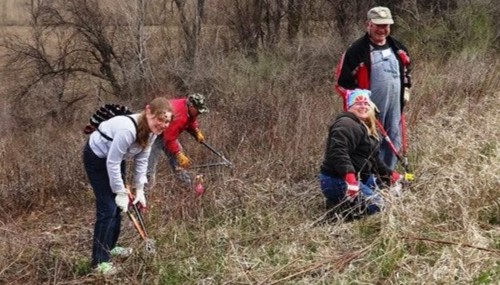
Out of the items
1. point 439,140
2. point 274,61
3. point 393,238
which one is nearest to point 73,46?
point 274,61

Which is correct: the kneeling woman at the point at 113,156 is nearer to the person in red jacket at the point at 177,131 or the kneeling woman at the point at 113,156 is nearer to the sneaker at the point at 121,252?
the sneaker at the point at 121,252

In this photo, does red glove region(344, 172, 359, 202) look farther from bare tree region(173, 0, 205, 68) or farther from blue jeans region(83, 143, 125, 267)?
bare tree region(173, 0, 205, 68)

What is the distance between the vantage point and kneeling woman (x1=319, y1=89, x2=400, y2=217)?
13.4ft

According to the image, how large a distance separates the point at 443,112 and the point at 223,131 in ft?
8.61

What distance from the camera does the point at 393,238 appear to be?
11.5 ft

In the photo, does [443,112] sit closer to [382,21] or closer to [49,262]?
[382,21]

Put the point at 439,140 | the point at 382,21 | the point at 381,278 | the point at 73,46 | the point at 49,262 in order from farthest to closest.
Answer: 1. the point at 73,46
2. the point at 439,140
3. the point at 382,21
4. the point at 49,262
5. the point at 381,278

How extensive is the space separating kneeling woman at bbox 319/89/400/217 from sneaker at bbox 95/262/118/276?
1530 millimetres

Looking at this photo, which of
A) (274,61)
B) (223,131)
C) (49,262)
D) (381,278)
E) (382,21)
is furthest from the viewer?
(274,61)

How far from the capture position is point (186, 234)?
4211 mm

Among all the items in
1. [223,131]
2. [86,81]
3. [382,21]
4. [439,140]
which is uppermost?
[382,21]

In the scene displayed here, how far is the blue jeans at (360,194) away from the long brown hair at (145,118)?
1.25 meters

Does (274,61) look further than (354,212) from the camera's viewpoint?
Yes

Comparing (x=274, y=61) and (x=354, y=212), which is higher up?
(x=354, y=212)
